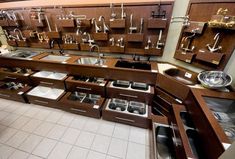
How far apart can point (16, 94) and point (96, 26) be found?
1719 mm

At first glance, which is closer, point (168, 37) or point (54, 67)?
point (168, 37)

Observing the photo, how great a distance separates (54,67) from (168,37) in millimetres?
1760

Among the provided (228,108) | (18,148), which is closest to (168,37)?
(228,108)

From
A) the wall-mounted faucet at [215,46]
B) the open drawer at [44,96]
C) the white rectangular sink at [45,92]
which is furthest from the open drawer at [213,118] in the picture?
the white rectangular sink at [45,92]

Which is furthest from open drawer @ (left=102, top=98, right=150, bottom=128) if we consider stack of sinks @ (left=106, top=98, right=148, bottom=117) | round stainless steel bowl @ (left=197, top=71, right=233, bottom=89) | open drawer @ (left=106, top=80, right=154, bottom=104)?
round stainless steel bowl @ (left=197, top=71, right=233, bottom=89)

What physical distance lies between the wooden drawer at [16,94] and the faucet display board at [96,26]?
865 mm

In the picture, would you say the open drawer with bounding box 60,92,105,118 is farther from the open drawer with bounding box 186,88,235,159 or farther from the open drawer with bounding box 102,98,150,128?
the open drawer with bounding box 186,88,235,159

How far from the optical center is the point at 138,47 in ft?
5.98

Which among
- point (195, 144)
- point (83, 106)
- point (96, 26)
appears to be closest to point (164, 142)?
point (195, 144)

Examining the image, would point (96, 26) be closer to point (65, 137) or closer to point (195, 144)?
point (65, 137)

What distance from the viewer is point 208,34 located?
1.31m

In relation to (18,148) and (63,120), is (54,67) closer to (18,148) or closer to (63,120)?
(63,120)

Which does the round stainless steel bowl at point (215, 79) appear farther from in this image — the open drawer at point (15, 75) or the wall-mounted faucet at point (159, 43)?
the open drawer at point (15, 75)

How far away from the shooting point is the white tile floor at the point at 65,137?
1.40 meters
